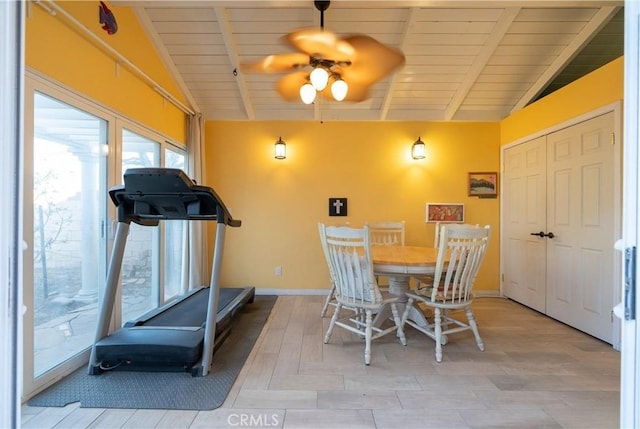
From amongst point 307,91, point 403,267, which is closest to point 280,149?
point 307,91

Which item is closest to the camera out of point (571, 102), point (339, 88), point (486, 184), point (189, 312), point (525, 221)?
point (339, 88)

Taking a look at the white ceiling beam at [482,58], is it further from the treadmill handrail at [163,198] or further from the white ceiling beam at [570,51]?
the treadmill handrail at [163,198]

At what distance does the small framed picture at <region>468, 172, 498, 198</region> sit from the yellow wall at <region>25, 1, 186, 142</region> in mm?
4185

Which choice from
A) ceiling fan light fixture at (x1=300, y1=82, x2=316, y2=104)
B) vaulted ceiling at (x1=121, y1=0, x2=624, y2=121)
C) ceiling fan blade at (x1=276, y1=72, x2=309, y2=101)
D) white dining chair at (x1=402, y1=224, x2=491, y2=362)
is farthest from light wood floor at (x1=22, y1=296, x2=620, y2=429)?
vaulted ceiling at (x1=121, y1=0, x2=624, y2=121)

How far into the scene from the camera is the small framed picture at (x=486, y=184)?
4293mm

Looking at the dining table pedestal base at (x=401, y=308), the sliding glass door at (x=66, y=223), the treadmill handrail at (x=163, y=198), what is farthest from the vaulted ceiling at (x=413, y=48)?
the dining table pedestal base at (x=401, y=308)

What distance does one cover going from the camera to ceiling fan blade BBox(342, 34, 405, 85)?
2.05 m

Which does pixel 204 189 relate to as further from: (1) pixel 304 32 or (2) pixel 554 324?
(2) pixel 554 324

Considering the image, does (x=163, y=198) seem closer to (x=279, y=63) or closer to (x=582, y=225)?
(x=279, y=63)

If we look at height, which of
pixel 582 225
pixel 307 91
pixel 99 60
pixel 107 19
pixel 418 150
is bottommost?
pixel 582 225

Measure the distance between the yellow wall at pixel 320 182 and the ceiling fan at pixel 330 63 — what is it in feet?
5.50

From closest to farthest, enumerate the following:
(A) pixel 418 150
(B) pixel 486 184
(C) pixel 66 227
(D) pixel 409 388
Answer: (D) pixel 409 388
(C) pixel 66 227
(A) pixel 418 150
(B) pixel 486 184

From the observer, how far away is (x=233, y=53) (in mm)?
3270

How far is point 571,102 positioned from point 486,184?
1420mm
